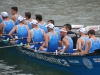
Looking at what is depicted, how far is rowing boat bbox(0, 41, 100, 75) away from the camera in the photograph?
11727 millimetres

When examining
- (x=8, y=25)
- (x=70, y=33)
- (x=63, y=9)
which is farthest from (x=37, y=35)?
(x=63, y=9)

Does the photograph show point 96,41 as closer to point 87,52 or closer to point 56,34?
point 87,52

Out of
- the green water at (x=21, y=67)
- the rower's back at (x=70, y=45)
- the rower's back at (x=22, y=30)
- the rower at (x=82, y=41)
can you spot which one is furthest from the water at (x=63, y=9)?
the rower at (x=82, y=41)

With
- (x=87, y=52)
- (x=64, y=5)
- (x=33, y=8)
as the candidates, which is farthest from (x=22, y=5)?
(x=87, y=52)

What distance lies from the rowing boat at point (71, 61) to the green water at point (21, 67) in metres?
0.22

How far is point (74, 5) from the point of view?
91.0 ft

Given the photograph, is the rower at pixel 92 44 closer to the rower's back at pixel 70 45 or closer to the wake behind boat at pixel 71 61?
the wake behind boat at pixel 71 61

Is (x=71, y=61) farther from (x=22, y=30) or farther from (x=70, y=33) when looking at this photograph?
(x=22, y=30)

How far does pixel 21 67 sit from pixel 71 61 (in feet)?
8.48

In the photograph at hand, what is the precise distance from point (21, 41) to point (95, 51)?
4054 millimetres

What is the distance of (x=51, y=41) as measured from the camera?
522 inches

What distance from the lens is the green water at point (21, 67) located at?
532 inches

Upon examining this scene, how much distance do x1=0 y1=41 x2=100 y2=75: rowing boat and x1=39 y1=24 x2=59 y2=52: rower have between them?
1.06 ft

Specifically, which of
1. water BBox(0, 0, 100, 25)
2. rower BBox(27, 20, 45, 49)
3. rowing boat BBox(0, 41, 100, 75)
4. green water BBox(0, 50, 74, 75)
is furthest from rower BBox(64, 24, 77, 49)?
water BBox(0, 0, 100, 25)
